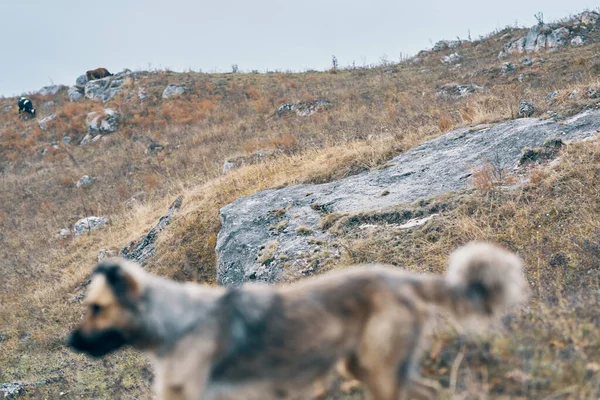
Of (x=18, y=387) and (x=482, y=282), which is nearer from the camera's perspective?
(x=482, y=282)

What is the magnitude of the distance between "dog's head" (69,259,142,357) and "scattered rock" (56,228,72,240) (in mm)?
16368

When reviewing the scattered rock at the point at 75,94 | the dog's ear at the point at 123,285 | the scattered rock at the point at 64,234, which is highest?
the scattered rock at the point at 75,94

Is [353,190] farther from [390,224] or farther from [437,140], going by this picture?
[437,140]

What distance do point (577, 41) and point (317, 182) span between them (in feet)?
59.2

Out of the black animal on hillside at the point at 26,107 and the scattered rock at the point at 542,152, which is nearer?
the scattered rock at the point at 542,152

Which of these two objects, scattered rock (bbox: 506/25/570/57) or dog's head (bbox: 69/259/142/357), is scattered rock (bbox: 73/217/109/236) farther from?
scattered rock (bbox: 506/25/570/57)

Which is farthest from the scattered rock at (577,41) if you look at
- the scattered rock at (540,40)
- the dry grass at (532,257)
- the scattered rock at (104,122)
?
the scattered rock at (104,122)

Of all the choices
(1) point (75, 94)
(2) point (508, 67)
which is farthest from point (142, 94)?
(2) point (508, 67)

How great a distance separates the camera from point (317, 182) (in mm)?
12227

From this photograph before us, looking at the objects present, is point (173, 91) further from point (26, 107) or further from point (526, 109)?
point (526, 109)

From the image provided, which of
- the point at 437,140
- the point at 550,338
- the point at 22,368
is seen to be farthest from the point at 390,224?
the point at 22,368

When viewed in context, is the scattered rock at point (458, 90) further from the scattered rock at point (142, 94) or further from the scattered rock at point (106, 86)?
the scattered rock at point (106, 86)

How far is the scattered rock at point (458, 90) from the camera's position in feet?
65.0

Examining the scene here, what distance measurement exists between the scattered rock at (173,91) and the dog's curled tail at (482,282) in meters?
30.3
